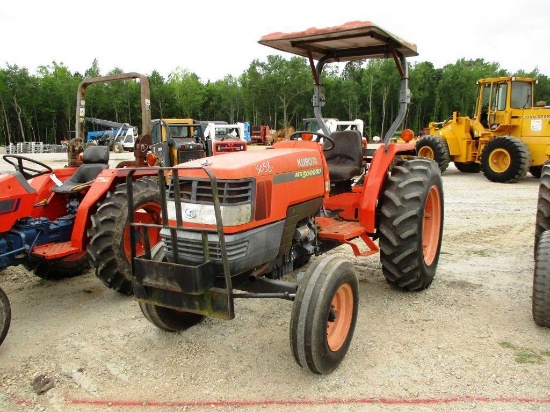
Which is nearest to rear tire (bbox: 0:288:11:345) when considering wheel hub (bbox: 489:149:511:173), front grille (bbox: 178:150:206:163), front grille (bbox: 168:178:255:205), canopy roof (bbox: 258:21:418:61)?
front grille (bbox: 168:178:255:205)

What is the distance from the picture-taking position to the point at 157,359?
3.39m

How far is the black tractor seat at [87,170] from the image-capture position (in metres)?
4.90

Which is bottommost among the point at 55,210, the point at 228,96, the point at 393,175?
the point at 55,210

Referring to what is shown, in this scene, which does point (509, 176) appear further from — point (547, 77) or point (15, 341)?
point (547, 77)

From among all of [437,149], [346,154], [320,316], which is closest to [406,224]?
[346,154]

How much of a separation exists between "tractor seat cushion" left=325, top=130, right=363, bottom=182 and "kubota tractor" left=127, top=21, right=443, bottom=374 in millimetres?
167

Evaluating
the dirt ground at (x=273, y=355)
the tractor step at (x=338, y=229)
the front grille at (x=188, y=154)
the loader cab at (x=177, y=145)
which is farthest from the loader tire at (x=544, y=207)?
the front grille at (x=188, y=154)

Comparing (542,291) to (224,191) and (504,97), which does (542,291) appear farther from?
(504,97)

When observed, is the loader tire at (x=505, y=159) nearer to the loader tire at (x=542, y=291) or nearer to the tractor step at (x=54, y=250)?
the loader tire at (x=542, y=291)

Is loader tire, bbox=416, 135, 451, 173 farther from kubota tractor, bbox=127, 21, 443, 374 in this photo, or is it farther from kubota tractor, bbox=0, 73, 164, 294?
kubota tractor, bbox=0, 73, 164, 294

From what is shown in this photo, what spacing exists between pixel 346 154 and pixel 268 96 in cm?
3983

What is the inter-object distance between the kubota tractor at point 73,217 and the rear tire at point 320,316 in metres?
1.71

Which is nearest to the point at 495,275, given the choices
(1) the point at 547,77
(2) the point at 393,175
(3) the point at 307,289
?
(2) the point at 393,175

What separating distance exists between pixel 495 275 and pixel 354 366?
8.52 feet
